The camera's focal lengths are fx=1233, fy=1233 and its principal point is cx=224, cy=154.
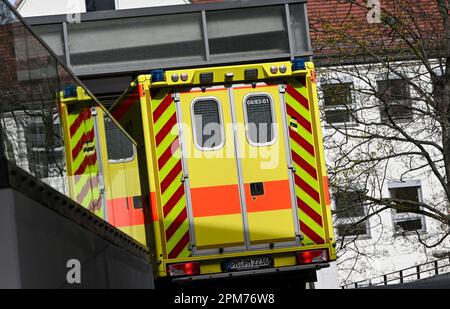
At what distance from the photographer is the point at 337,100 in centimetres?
2870

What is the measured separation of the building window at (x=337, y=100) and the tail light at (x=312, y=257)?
13882 mm

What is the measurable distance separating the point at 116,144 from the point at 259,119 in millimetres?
4052

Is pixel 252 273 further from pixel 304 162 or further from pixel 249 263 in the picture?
pixel 304 162

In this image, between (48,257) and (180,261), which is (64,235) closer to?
(48,257)

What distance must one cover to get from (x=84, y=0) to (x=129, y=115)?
2053cm

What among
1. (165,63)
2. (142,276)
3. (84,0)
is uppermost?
(84,0)

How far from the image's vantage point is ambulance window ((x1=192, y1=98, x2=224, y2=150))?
14.3 metres

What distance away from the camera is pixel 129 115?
49.6 ft

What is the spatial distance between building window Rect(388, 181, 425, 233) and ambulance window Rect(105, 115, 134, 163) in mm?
30316

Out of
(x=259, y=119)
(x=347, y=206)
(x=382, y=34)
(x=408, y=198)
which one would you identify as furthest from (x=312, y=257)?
(x=408, y=198)

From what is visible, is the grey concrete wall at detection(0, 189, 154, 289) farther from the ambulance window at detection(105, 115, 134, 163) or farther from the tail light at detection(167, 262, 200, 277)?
the tail light at detection(167, 262, 200, 277)

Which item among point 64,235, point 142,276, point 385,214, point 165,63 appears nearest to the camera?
point 64,235

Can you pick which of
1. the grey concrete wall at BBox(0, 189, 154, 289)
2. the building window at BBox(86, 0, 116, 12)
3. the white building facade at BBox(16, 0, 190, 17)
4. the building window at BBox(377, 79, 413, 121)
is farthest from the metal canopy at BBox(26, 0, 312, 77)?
the building window at BBox(86, 0, 116, 12)

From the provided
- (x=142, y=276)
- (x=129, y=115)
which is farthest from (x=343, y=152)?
(x=142, y=276)
